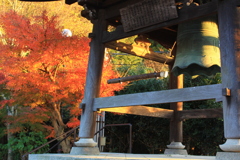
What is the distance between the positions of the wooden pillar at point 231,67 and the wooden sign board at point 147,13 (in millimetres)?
767

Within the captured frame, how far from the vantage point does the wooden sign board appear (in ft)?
14.2

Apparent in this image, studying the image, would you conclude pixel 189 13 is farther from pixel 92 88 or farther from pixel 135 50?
pixel 92 88

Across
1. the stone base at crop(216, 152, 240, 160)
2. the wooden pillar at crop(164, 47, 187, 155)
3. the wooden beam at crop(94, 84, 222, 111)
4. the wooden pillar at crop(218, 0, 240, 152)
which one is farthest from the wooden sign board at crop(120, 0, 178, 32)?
the wooden pillar at crop(164, 47, 187, 155)

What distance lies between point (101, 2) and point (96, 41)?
0.73m

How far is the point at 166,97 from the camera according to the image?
4.11 meters

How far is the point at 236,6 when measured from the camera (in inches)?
148

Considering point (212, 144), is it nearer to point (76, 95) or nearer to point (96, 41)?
point (76, 95)

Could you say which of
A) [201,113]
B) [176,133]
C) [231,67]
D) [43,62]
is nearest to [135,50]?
[201,113]

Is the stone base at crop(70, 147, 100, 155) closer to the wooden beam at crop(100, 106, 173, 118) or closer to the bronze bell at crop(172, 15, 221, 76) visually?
the wooden beam at crop(100, 106, 173, 118)

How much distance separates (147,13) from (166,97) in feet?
4.58

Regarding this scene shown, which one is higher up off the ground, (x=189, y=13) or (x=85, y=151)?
(x=189, y=13)

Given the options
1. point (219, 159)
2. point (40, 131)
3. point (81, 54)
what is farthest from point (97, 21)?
point (40, 131)

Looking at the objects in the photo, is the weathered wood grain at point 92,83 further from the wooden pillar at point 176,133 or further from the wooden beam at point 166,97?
the wooden pillar at point 176,133

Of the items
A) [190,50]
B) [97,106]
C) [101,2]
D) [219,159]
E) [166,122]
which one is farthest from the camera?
[166,122]
